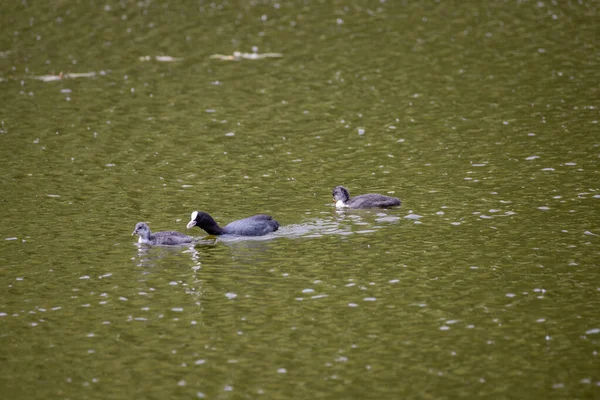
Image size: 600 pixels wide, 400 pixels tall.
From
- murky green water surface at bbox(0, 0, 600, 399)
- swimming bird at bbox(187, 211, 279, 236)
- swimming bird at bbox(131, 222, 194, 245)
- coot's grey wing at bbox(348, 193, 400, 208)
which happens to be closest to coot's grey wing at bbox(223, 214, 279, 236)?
swimming bird at bbox(187, 211, 279, 236)

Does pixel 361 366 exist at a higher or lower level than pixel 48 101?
lower

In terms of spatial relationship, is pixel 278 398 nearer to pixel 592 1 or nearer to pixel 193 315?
pixel 193 315

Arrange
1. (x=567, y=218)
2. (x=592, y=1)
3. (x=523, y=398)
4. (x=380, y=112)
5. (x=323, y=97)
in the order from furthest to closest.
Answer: (x=592, y=1)
(x=323, y=97)
(x=380, y=112)
(x=567, y=218)
(x=523, y=398)

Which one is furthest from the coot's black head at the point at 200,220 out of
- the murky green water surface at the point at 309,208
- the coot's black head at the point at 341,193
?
the coot's black head at the point at 341,193

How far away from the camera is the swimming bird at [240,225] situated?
85.3 ft

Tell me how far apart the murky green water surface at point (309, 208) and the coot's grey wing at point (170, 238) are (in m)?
0.25

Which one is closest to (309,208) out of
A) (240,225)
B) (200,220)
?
(240,225)

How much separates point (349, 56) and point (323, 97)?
7.48 metres

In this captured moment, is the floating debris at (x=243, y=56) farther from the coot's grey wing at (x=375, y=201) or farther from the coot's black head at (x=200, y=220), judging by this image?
the coot's black head at (x=200, y=220)

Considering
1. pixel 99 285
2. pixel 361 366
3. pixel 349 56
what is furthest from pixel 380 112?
pixel 361 366

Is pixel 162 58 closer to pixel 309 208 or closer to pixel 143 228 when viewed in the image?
pixel 309 208

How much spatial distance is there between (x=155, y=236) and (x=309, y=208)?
5.33m

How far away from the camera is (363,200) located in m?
28.2

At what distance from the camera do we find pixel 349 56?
49875 mm
